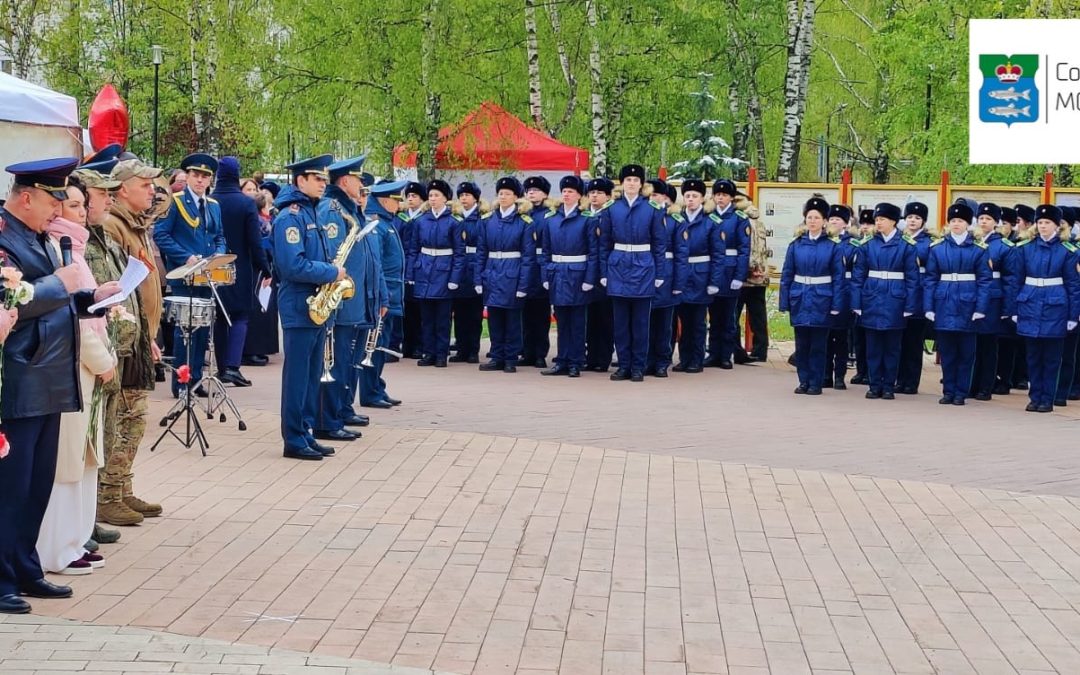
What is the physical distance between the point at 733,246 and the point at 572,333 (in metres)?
2.17

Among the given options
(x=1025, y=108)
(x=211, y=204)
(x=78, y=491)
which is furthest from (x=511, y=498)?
(x=1025, y=108)

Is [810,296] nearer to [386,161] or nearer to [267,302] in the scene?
[267,302]

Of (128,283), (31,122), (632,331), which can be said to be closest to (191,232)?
(31,122)

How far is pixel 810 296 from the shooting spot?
612 inches

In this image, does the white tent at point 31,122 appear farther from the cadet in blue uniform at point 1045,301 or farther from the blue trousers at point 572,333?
the cadet in blue uniform at point 1045,301

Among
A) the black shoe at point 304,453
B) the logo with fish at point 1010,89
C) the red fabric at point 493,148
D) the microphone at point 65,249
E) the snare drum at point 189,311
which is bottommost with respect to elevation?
the black shoe at point 304,453


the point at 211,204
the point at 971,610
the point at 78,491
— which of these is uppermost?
the point at 211,204

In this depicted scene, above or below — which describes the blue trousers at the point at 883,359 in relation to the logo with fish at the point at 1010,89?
below

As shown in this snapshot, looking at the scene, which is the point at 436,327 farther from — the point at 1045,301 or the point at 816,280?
the point at 1045,301

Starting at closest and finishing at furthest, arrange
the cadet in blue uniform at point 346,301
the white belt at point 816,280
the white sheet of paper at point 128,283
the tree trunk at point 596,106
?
the white sheet of paper at point 128,283, the cadet in blue uniform at point 346,301, the white belt at point 816,280, the tree trunk at point 596,106

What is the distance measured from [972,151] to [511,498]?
1570 centimetres

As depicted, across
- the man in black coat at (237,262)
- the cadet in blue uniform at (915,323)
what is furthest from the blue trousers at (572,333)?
the man in black coat at (237,262)

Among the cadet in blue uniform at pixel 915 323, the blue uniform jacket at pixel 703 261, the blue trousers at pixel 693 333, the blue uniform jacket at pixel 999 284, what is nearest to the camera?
the blue uniform jacket at pixel 999 284

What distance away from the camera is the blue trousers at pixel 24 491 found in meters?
6.86
